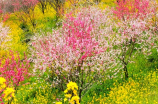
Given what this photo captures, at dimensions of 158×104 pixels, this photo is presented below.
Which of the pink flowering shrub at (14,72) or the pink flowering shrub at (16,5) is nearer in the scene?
the pink flowering shrub at (14,72)

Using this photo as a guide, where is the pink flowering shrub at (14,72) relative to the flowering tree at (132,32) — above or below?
below

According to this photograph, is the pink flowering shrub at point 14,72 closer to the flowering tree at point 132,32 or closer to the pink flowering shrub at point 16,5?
the flowering tree at point 132,32

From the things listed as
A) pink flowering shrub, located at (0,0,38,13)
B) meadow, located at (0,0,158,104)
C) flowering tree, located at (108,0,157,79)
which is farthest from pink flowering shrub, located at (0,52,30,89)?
pink flowering shrub, located at (0,0,38,13)

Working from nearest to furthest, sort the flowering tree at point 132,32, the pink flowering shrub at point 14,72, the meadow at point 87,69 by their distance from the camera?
1. the meadow at point 87,69
2. the pink flowering shrub at point 14,72
3. the flowering tree at point 132,32

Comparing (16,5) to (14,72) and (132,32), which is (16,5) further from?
(132,32)

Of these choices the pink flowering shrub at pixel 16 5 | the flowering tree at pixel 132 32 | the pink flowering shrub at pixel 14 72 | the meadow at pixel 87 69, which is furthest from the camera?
the pink flowering shrub at pixel 16 5

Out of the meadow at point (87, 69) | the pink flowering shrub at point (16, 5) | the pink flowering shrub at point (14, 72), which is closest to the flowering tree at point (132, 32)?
the meadow at point (87, 69)

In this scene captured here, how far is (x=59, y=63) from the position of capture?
6.28m

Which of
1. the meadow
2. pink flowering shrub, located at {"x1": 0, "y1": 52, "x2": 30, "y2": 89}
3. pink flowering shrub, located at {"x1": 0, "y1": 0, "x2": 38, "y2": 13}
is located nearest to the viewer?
the meadow

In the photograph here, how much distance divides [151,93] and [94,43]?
341cm

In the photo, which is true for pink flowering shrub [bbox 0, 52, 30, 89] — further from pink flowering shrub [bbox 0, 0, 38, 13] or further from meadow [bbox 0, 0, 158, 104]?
pink flowering shrub [bbox 0, 0, 38, 13]

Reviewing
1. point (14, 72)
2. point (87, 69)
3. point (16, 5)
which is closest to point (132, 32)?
point (87, 69)

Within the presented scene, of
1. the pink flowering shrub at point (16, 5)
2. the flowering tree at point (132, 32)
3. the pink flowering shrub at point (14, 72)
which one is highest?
the pink flowering shrub at point (16, 5)

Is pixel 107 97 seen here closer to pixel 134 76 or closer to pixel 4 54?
pixel 134 76
